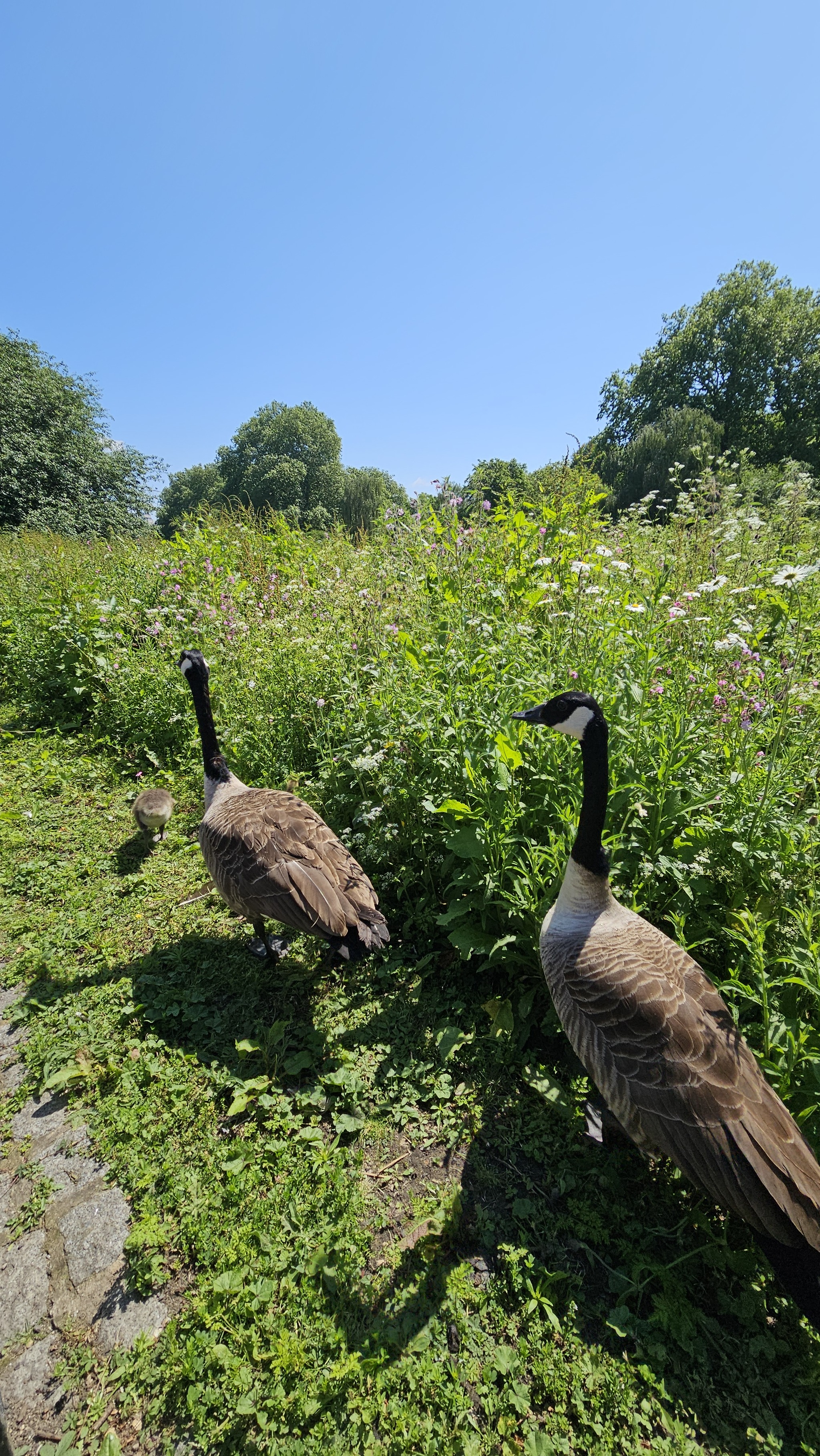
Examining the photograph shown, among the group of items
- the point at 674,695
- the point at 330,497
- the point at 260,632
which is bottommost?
the point at 674,695

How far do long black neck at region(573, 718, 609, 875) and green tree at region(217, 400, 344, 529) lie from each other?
166ft

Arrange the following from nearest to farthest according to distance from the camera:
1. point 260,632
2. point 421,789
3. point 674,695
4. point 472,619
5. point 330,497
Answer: point 674,695, point 421,789, point 472,619, point 260,632, point 330,497

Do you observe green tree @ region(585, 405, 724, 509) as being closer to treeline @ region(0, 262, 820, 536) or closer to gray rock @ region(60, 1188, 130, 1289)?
treeline @ region(0, 262, 820, 536)

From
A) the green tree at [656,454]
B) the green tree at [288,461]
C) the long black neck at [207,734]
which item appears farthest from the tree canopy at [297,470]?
the long black neck at [207,734]

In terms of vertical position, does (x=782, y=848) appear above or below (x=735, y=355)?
below

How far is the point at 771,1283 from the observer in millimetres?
2133

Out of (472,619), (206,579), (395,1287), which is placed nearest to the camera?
(395,1287)

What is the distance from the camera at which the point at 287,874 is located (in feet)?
10.4

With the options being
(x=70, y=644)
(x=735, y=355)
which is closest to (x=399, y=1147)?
(x=70, y=644)

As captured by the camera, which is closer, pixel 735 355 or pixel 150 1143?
pixel 150 1143

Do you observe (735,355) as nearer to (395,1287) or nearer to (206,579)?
(206,579)

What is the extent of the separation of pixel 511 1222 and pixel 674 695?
110 inches

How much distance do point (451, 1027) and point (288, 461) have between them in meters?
58.9

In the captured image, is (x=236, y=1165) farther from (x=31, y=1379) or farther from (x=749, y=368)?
(x=749, y=368)
